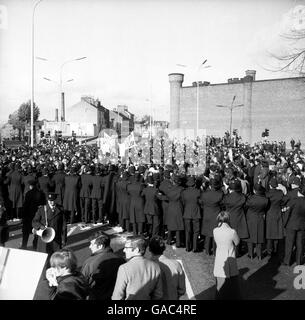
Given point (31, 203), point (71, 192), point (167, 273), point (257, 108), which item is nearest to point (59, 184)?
point (71, 192)

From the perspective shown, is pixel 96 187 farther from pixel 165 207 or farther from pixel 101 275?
pixel 101 275

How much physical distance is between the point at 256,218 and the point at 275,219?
1.39ft

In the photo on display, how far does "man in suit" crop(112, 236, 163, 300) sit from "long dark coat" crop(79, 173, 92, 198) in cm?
737

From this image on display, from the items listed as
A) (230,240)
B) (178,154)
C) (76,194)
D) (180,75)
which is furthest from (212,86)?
(230,240)

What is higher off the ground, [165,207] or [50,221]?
→ [50,221]

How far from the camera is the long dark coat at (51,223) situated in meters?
7.03

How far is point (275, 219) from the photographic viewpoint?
8.70 m

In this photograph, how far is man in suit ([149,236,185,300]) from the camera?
4.52 meters

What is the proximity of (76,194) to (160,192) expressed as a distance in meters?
2.93

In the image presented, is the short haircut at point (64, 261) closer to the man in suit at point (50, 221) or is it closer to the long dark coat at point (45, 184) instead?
the man in suit at point (50, 221)

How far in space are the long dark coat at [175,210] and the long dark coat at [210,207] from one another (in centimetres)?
68

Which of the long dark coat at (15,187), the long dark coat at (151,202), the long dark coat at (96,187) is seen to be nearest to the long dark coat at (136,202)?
the long dark coat at (151,202)

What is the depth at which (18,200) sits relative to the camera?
1192cm
